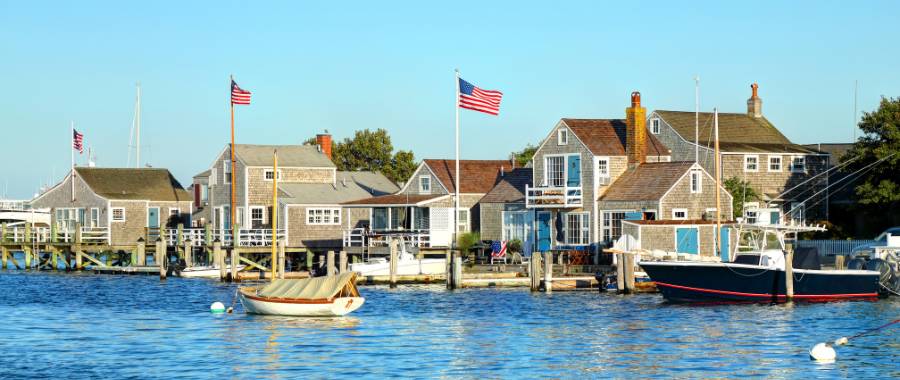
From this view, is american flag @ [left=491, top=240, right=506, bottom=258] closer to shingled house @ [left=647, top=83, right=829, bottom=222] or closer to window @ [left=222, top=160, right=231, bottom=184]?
shingled house @ [left=647, top=83, right=829, bottom=222]

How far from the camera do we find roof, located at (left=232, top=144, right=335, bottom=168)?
84438 millimetres

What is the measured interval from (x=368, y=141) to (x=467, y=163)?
5079 centimetres

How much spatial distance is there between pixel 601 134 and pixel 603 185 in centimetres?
334

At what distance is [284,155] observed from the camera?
86562 millimetres

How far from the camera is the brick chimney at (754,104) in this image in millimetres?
88500

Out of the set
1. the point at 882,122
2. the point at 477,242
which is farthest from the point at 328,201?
the point at 882,122

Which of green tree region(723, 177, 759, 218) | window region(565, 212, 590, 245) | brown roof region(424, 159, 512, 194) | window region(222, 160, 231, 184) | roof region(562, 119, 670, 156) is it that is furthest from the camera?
window region(222, 160, 231, 184)

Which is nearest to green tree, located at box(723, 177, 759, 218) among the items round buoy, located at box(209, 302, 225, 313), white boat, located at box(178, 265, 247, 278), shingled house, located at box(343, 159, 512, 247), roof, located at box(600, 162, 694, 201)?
roof, located at box(600, 162, 694, 201)

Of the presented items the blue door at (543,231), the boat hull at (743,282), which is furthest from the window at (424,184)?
the boat hull at (743,282)

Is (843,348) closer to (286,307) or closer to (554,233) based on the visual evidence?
(286,307)

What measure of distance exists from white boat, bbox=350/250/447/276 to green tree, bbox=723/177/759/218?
17115 mm

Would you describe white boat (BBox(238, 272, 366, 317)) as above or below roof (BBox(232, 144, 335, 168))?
below

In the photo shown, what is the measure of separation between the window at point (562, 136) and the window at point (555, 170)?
2.64 ft

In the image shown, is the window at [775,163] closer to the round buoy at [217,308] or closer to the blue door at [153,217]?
the round buoy at [217,308]
